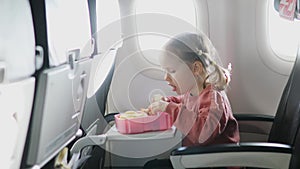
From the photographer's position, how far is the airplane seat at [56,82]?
1.08 m

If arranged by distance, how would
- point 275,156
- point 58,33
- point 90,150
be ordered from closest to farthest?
1. point 58,33
2. point 275,156
3. point 90,150

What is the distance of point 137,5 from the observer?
226cm

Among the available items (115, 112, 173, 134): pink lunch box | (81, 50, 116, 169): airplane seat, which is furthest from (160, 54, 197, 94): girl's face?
(81, 50, 116, 169): airplane seat

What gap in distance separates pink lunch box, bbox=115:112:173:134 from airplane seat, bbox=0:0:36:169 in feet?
2.47

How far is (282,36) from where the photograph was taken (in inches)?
87.8

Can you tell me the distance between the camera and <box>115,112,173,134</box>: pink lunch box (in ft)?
5.79

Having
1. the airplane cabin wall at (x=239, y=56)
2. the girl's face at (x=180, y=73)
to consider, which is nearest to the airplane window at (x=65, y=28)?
the girl's face at (x=180, y=73)

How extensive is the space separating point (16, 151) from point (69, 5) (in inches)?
23.0

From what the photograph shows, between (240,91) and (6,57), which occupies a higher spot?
(6,57)

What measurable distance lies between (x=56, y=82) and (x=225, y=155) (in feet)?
2.38

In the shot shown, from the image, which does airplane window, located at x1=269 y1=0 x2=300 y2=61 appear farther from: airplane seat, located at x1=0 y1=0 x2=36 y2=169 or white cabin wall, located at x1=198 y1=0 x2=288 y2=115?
airplane seat, located at x1=0 y1=0 x2=36 y2=169

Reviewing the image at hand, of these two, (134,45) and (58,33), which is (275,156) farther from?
(134,45)

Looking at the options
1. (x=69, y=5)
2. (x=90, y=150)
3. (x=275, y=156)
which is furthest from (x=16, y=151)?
(x=275, y=156)

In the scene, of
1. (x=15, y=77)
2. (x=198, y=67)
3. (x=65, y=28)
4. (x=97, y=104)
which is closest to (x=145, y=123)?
(x=97, y=104)
